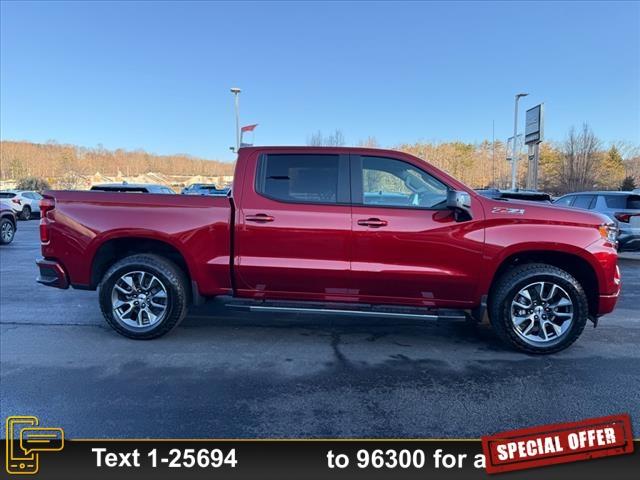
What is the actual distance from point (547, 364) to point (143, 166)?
10531cm

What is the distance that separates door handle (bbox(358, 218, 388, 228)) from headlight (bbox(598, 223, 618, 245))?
2045 millimetres

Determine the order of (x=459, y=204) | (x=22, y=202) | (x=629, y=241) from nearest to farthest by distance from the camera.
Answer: (x=459, y=204) < (x=629, y=241) < (x=22, y=202)

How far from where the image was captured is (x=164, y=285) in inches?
164

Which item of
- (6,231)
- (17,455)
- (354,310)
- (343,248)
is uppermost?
(343,248)

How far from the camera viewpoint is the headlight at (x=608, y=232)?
3861mm

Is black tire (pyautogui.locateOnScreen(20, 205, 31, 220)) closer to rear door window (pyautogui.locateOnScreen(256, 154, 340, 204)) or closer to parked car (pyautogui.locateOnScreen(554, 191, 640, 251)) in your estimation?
rear door window (pyautogui.locateOnScreen(256, 154, 340, 204))

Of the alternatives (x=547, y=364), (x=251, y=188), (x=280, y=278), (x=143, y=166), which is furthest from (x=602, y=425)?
(x=143, y=166)

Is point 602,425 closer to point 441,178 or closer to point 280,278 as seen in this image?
point 441,178

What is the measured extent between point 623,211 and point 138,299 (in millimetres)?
10024

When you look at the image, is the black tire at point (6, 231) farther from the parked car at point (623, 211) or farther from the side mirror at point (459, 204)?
the parked car at point (623, 211)

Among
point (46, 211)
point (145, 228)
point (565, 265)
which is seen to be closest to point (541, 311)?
point (565, 265)

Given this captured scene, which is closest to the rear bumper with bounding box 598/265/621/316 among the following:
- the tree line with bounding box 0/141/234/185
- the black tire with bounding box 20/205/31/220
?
the black tire with bounding box 20/205/31/220

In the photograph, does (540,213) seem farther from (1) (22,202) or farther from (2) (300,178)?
(1) (22,202)

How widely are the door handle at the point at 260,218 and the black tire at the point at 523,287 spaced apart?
2.31m
